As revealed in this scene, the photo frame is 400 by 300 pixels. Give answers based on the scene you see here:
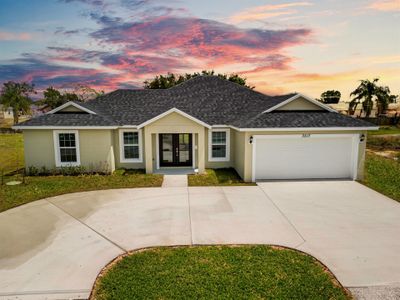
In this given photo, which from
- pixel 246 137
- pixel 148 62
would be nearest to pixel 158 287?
pixel 246 137

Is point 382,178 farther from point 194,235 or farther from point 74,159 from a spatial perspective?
point 74,159

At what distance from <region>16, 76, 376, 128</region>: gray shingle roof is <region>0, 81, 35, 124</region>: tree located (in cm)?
6296

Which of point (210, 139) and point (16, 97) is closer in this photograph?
point (210, 139)

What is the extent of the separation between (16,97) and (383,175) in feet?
268

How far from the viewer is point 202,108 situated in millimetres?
17922

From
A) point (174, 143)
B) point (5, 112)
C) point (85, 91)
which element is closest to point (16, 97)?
point (5, 112)

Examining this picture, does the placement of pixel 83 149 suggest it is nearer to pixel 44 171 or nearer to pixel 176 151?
pixel 44 171

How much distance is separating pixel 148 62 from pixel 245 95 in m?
10.3

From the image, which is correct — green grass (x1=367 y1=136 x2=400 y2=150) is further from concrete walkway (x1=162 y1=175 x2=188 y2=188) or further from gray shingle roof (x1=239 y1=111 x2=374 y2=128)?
concrete walkway (x1=162 y1=175 x2=188 y2=188)

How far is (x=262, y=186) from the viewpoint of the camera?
12.2m

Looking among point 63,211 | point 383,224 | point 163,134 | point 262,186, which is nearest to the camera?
point 383,224

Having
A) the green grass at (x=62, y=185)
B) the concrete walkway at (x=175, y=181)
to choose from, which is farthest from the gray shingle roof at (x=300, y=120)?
the green grass at (x=62, y=185)

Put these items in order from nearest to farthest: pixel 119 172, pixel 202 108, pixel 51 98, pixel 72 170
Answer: pixel 72 170 → pixel 119 172 → pixel 202 108 → pixel 51 98

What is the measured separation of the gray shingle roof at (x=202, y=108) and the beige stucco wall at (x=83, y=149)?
60cm
